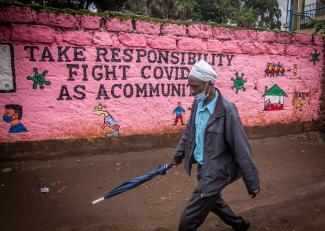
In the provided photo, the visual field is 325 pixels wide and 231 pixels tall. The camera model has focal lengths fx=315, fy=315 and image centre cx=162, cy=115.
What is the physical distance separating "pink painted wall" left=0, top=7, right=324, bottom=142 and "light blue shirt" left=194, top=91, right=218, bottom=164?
282cm

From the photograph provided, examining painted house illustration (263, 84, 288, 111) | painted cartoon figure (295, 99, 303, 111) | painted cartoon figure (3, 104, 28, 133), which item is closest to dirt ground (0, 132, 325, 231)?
painted cartoon figure (3, 104, 28, 133)

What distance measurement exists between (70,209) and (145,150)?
84.7 inches

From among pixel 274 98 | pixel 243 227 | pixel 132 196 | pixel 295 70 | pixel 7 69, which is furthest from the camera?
pixel 295 70

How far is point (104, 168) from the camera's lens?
5.06m

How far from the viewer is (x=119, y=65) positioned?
17.4ft

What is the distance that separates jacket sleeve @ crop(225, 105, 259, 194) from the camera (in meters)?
2.53

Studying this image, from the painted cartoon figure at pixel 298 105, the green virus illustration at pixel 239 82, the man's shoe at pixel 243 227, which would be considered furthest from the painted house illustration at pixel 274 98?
the man's shoe at pixel 243 227

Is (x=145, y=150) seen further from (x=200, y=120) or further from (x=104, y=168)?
(x=200, y=120)

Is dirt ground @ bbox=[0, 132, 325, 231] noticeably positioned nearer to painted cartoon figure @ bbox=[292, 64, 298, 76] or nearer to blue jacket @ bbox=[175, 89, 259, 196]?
blue jacket @ bbox=[175, 89, 259, 196]

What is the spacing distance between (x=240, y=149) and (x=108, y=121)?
3.25 meters

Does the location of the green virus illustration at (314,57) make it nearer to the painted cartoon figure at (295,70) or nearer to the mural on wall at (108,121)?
the painted cartoon figure at (295,70)

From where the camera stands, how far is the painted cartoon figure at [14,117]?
15.3 ft

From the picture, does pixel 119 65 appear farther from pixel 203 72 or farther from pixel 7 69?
pixel 203 72

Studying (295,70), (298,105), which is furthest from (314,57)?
(298,105)
